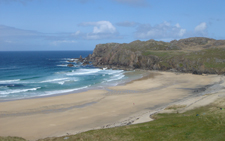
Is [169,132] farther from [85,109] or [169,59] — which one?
[169,59]

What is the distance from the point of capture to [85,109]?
117ft

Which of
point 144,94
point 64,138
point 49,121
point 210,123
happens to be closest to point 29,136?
point 49,121

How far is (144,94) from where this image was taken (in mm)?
47094

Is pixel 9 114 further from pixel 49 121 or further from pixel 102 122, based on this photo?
pixel 102 122

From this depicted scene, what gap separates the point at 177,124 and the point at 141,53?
80609 mm

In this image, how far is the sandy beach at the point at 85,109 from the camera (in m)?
26.8

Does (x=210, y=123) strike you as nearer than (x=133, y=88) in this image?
Yes

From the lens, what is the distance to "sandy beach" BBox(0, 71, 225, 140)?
26.8 m

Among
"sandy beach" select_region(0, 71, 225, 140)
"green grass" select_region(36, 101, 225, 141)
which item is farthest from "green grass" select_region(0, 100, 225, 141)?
"sandy beach" select_region(0, 71, 225, 140)

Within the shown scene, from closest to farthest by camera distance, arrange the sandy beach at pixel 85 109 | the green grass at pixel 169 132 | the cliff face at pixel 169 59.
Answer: the green grass at pixel 169 132 → the sandy beach at pixel 85 109 → the cliff face at pixel 169 59

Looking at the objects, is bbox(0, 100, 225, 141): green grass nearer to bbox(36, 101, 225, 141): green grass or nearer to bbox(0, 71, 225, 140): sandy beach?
bbox(36, 101, 225, 141): green grass

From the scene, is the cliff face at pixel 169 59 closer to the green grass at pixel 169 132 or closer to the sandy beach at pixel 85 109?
the sandy beach at pixel 85 109

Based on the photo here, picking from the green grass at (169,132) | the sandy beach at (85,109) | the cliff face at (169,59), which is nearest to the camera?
the green grass at (169,132)

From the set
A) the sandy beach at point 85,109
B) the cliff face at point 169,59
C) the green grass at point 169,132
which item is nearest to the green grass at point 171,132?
the green grass at point 169,132
